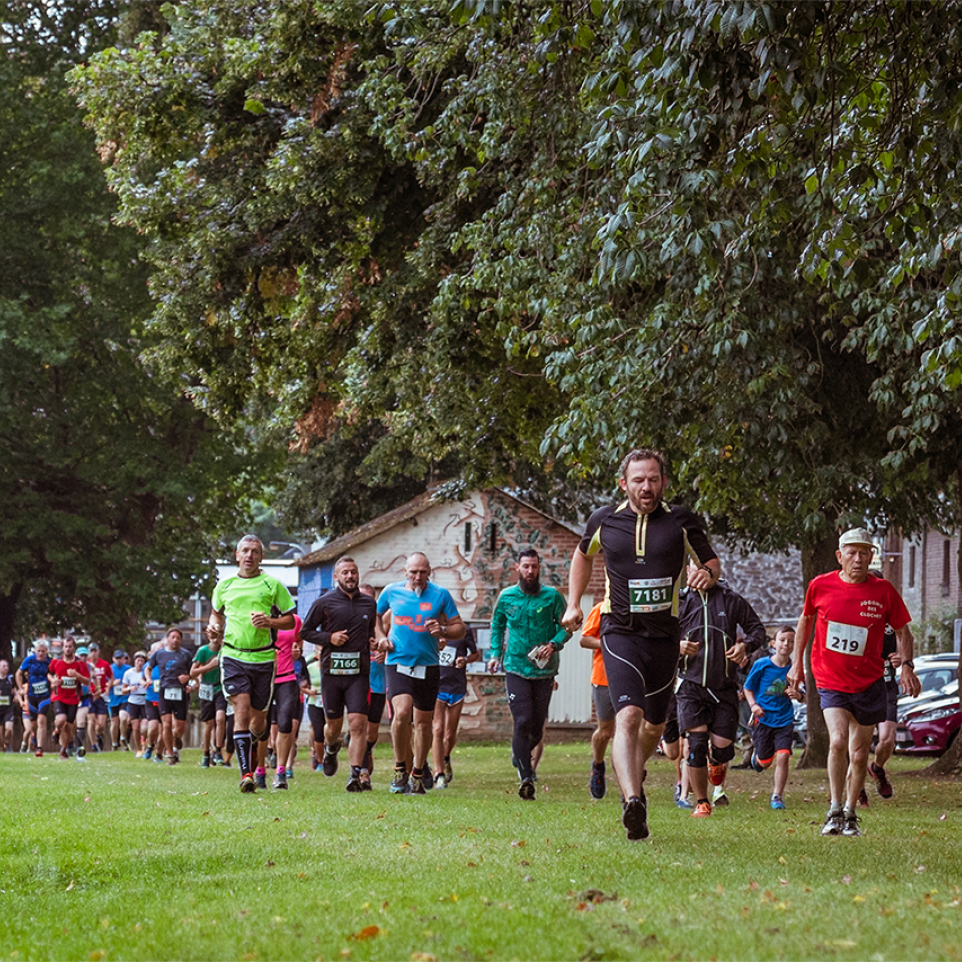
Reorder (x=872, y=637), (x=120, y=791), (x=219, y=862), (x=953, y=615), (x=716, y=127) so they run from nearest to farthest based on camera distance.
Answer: (x=716, y=127) → (x=219, y=862) → (x=872, y=637) → (x=120, y=791) → (x=953, y=615)

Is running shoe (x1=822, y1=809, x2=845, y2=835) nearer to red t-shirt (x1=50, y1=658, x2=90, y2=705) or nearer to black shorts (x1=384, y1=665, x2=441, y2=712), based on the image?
black shorts (x1=384, y1=665, x2=441, y2=712)

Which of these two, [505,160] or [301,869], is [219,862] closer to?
[301,869]

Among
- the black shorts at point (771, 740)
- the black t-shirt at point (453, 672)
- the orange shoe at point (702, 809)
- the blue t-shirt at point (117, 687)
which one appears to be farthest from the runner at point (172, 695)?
the orange shoe at point (702, 809)

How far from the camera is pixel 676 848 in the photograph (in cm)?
884

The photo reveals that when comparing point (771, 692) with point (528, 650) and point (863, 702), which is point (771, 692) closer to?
point (528, 650)

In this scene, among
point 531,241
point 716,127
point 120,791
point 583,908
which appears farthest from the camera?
point 531,241

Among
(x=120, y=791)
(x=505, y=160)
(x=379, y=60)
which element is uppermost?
(x=379, y=60)

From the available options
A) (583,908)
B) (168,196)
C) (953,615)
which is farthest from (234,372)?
(953,615)

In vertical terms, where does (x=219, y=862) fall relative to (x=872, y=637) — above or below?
below

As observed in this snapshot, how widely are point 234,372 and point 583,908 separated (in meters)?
16.1

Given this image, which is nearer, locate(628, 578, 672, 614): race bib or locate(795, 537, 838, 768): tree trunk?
locate(628, 578, 672, 614): race bib

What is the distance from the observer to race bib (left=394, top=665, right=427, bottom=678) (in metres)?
14.8

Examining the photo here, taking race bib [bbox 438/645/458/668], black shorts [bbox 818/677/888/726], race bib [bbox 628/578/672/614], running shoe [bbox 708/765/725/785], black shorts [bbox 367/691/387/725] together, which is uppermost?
race bib [bbox 628/578/672/614]

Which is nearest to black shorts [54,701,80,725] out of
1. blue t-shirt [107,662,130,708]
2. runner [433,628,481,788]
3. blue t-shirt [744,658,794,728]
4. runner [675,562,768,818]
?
blue t-shirt [107,662,130,708]
